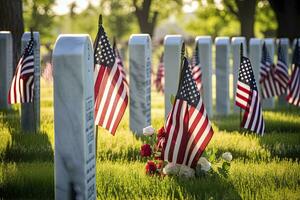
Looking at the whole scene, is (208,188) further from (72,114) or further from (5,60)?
(5,60)

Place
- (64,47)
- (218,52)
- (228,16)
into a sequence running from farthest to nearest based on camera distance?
(228,16), (218,52), (64,47)

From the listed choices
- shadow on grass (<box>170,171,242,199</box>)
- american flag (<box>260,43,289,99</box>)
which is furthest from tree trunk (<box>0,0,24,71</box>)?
shadow on grass (<box>170,171,242,199</box>)

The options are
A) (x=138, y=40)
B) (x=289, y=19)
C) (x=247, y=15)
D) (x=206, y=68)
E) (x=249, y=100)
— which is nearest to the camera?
(x=249, y=100)

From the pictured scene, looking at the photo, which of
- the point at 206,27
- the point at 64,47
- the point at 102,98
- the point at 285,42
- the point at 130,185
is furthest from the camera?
the point at 206,27

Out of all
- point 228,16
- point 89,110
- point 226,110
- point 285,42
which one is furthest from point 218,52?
point 228,16

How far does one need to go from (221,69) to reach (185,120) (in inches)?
290

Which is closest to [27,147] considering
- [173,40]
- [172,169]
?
[172,169]

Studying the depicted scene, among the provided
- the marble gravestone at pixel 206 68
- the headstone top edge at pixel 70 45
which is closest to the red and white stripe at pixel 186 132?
the headstone top edge at pixel 70 45

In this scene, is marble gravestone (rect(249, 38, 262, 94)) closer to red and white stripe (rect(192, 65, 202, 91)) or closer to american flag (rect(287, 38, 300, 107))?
american flag (rect(287, 38, 300, 107))

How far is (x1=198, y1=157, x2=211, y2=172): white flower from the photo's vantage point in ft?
25.5

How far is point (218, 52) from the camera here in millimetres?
14734

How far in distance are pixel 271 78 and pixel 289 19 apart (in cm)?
888

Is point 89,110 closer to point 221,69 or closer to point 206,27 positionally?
point 221,69

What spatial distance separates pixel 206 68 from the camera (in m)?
14.2
